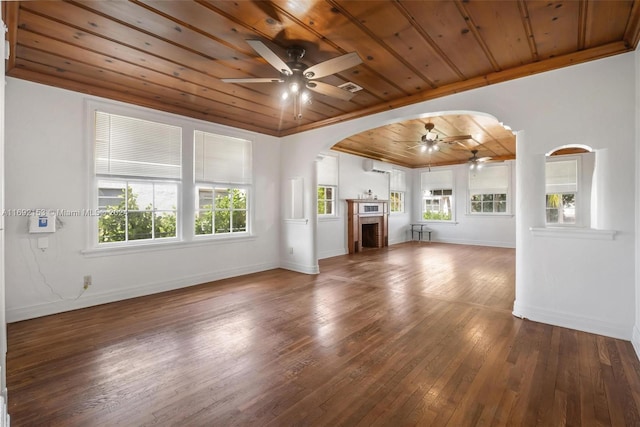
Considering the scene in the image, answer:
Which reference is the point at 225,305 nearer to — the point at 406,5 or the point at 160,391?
the point at 160,391

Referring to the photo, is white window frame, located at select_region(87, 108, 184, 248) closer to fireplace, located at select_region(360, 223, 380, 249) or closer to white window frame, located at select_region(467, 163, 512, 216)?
fireplace, located at select_region(360, 223, 380, 249)

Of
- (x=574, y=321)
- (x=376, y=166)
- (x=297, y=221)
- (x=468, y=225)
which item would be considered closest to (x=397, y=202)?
(x=376, y=166)

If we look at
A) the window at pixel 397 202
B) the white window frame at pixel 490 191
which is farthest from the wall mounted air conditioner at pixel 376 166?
the white window frame at pixel 490 191

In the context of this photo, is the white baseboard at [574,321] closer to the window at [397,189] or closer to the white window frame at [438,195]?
the window at [397,189]

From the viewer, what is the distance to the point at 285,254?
5746 mm

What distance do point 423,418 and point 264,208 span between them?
4.40 metres

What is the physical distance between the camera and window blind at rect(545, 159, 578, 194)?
7.06 meters

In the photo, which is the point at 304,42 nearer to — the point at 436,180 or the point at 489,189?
the point at 489,189

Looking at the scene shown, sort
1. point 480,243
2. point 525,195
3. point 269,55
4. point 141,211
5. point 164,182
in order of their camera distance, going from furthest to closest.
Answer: point 480,243 < point 164,182 < point 141,211 < point 525,195 < point 269,55

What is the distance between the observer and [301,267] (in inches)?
214

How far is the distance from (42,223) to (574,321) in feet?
18.7

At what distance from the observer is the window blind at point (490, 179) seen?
884 centimetres

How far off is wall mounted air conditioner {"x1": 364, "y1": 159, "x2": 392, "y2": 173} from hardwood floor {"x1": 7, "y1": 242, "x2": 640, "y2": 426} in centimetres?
509

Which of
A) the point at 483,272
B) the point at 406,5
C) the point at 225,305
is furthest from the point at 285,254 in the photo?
the point at 406,5
